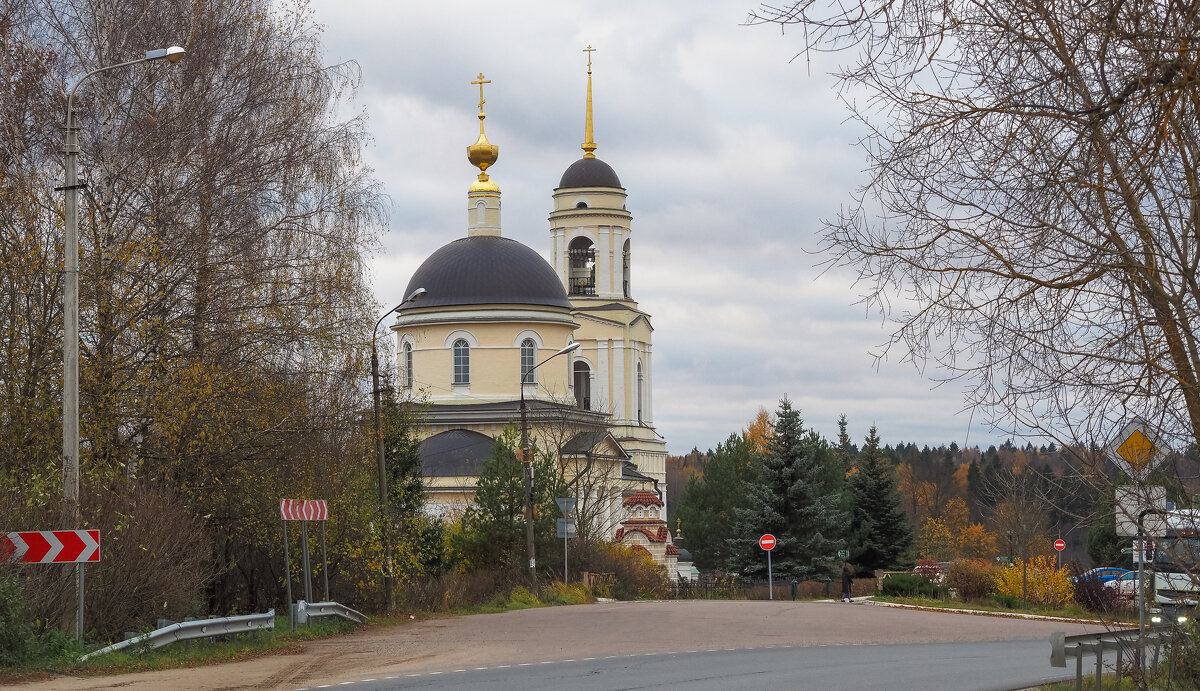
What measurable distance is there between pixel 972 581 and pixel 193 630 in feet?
83.3

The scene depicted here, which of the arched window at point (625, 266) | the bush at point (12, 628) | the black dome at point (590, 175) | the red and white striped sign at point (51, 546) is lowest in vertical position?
the bush at point (12, 628)

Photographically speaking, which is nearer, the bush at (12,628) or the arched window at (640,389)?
the bush at (12,628)

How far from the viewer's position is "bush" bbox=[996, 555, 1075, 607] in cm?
3509

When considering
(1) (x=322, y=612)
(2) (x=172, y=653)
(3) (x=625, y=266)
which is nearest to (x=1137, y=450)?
(2) (x=172, y=653)

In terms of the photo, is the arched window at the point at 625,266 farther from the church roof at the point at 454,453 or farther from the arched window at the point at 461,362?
the church roof at the point at 454,453

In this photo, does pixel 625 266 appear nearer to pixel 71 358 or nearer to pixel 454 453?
pixel 454 453

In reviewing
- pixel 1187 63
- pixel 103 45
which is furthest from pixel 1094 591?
pixel 1187 63

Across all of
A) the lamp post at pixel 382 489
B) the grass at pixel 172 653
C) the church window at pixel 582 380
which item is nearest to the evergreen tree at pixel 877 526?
the church window at pixel 582 380

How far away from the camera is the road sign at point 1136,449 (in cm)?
906

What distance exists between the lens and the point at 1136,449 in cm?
954

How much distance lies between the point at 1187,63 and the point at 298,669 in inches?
474

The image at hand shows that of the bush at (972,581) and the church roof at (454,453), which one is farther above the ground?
the church roof at (454,453)

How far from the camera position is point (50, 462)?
1902 cm

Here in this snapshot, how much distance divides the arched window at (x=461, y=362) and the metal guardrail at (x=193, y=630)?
51.0 m
